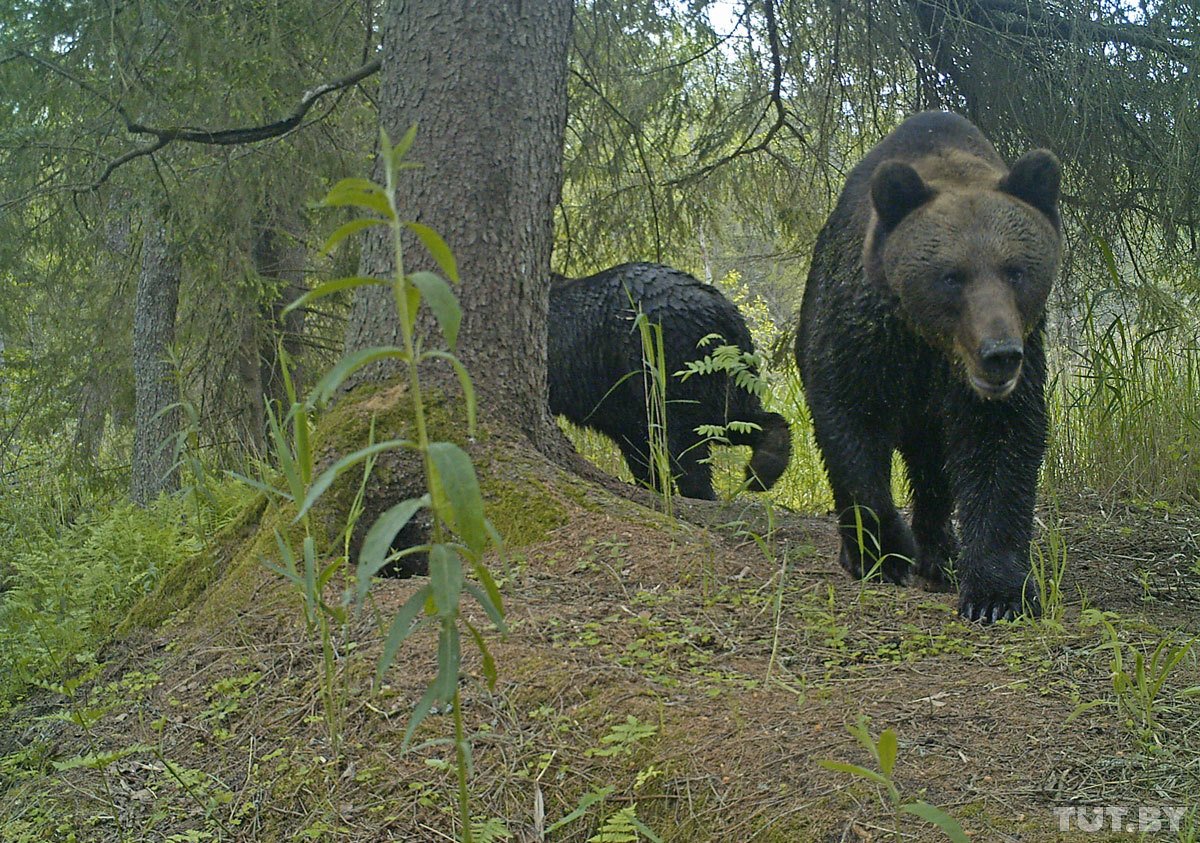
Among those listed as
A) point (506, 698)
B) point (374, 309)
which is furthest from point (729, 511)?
point (506, 698)

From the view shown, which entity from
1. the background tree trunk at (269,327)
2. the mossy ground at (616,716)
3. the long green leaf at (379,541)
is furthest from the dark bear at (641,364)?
the long green leaf at (379,541)

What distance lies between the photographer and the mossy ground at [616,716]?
2674 mm

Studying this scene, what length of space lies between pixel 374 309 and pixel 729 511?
2015 millimetres

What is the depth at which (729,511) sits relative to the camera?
5.64 m

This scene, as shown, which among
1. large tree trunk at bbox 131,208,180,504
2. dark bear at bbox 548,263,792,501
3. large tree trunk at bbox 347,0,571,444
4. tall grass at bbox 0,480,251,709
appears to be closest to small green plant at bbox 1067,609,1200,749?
large tree trunk at bbox 347,0,571,444

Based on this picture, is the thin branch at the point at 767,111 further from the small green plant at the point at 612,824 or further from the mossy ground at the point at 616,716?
the small green plant at the point at 612,824

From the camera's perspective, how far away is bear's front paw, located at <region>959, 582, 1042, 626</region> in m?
4.09

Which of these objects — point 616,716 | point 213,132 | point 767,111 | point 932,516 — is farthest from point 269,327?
point 616,716

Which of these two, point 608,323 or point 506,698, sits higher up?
point 608,323

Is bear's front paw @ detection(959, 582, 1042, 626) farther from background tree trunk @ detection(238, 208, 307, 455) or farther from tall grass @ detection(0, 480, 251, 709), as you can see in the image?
background tree trunk @ detection(238, 208, 307, 455)

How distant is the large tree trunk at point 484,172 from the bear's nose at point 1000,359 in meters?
1.95

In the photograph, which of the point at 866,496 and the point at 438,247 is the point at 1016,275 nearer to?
the point at 866,496

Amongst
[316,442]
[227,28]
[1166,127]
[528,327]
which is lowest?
[316,442]

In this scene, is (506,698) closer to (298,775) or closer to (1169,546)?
(298,775)
